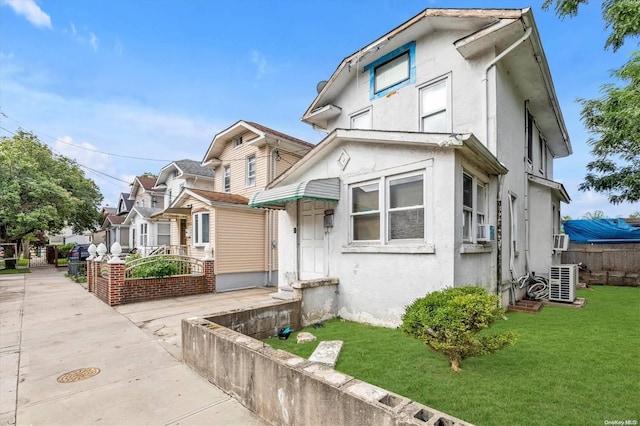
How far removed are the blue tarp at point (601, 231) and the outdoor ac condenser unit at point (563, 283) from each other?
7.88 meters

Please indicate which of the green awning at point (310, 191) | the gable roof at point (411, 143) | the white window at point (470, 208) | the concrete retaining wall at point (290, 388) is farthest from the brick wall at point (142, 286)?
the white window at point (470, 208)

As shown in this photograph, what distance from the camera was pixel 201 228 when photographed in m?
13.1

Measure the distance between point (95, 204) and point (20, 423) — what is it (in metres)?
27.7

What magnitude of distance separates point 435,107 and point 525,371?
238 inches

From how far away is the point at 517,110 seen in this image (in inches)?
334

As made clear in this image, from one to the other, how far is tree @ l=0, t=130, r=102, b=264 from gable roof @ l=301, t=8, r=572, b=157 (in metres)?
18.8

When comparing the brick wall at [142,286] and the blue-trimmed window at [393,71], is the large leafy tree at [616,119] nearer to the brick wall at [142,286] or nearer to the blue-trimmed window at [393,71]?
the blue-trimmed window at [393,71]

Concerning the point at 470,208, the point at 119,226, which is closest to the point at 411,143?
the point at 470,208

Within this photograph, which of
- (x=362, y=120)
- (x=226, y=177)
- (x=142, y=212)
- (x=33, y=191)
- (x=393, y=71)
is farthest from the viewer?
(x=142, y=212)

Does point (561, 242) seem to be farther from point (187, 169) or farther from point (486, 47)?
point (187, 169)

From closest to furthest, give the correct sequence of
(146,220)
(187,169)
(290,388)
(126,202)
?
(290,388) < (187,169) < (146,220) < (126,202)

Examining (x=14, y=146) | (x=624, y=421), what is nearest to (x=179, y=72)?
(x=14, y=146)

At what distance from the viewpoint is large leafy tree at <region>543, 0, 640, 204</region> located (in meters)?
7.02

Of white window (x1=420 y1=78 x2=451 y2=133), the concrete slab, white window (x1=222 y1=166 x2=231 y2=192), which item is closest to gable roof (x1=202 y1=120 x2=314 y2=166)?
white window (x1=222 y1=166 x2=231 y2=192)
